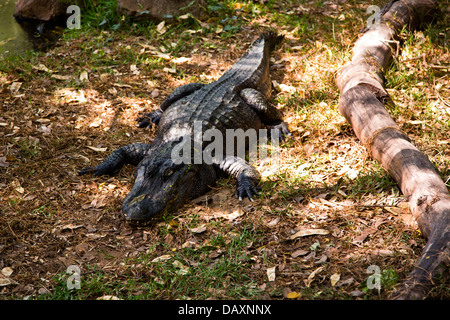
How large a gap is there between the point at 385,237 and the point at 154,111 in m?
3.38

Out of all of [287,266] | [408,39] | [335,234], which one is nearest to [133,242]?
[287,266]

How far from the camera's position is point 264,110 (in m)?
5.01

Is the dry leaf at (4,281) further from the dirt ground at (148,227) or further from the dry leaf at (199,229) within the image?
the dry leaf at (199,229)

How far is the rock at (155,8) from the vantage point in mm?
7109

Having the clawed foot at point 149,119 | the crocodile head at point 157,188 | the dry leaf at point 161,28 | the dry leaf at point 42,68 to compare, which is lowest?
the crocodile head at point 157,188

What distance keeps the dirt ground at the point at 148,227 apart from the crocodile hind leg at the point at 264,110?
183 millimetres

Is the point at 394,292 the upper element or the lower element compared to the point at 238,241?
lower

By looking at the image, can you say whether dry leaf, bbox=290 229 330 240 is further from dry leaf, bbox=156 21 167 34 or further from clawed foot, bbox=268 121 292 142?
dry leaf, bbox=156 21 167 34

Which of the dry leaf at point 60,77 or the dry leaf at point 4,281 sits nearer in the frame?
the dry leaf at point 4,281

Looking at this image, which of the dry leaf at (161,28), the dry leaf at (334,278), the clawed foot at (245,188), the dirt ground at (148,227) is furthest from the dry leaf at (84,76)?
the dry leaf at (334,278)

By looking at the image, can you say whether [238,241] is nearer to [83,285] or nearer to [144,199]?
[144,199]

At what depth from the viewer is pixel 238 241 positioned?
3406mm

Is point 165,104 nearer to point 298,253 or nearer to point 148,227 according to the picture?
point 148,227

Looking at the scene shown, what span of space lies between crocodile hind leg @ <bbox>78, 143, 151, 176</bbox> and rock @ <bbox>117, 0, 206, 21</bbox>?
3625 millimetres
